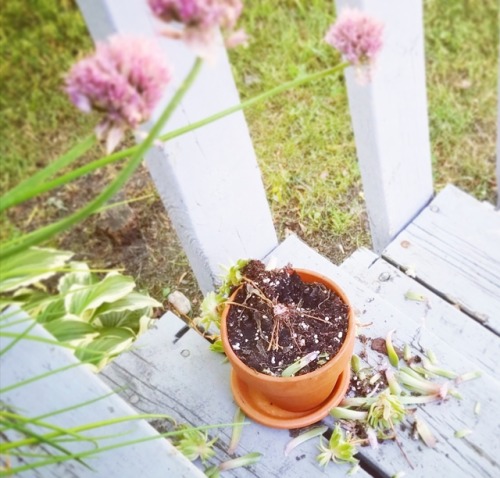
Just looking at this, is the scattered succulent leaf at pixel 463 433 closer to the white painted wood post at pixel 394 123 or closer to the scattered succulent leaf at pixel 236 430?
Answer: the scattered succulent leaf at pixel 236 430

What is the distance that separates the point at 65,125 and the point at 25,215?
419 millimetres

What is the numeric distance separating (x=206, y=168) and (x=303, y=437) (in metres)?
0.52

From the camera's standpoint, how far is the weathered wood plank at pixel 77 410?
94cm

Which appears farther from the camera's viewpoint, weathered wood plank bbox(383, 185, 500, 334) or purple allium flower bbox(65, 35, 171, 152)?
weathered wood plank bbox(383, 185, 500, 334)

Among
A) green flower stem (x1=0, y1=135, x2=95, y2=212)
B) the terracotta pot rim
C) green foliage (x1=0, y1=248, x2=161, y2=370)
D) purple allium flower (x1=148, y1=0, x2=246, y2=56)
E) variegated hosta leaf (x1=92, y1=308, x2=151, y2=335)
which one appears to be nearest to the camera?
purple allium flower (x1=148, y1=0, x2=246, y2=56)

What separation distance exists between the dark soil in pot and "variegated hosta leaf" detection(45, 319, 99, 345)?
0.73m

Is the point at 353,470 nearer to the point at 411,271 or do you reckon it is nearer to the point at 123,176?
the point at 411,271

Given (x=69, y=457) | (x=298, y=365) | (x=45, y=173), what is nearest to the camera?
(x=45, y=173)

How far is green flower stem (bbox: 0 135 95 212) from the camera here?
0.67 metres

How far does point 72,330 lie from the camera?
5.77 feet

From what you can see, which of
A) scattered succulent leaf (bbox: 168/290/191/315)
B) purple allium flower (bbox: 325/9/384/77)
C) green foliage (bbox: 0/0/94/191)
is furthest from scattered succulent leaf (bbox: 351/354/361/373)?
green foliage (bbox: 0/0/94/191)

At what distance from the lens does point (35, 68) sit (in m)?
2.83

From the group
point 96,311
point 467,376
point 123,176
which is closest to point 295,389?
point 467,376

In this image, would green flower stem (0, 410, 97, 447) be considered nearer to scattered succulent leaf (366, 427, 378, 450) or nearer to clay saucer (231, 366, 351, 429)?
clay saucer (231, 366, 351, 429)
